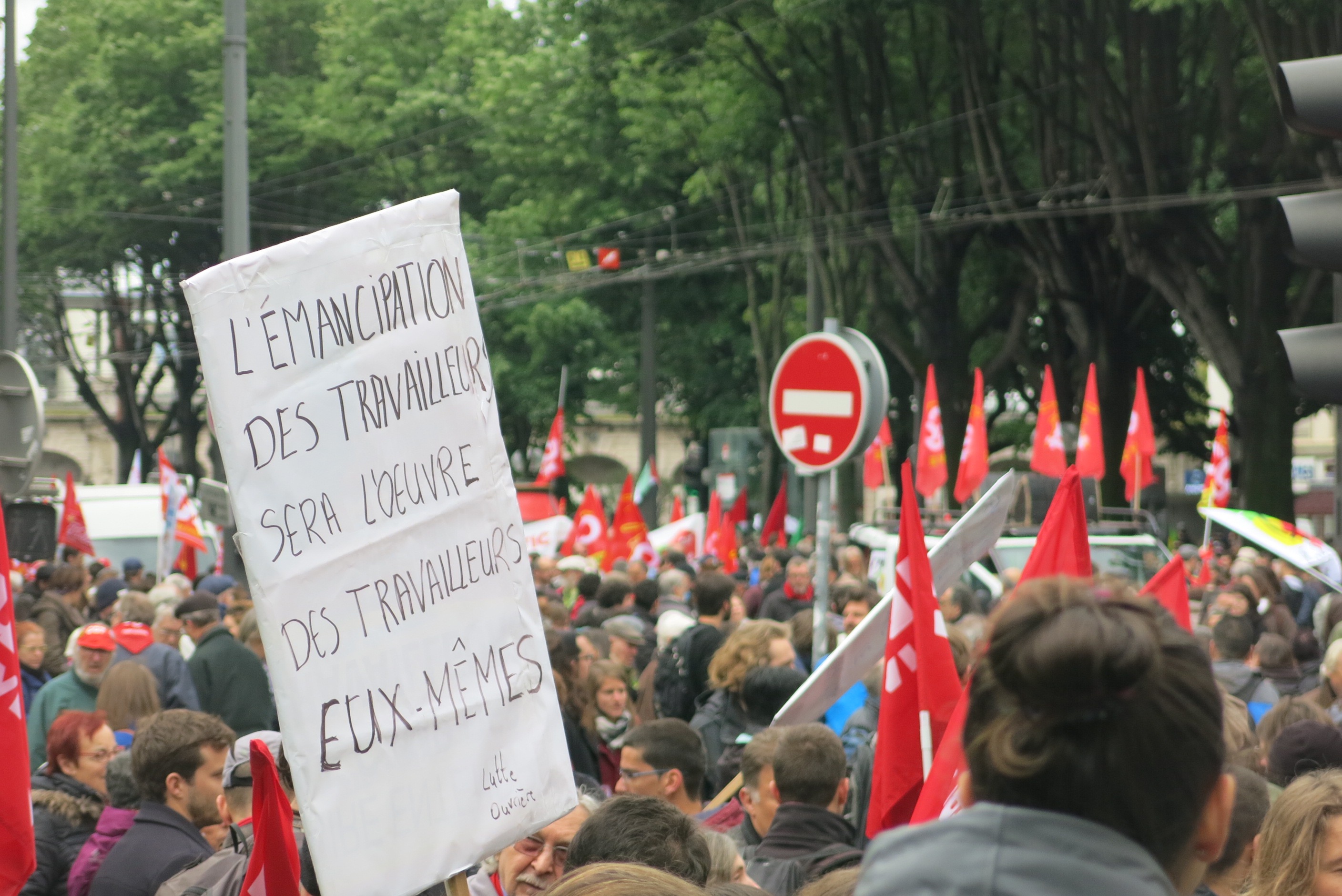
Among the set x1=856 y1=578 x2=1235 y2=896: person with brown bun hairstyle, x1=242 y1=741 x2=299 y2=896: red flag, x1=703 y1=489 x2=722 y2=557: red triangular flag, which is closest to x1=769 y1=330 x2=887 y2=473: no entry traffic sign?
x1=242 y1=741 x2=299 y2=896: red flag

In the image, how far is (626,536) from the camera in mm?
20469

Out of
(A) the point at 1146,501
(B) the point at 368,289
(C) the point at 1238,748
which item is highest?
(B) the point at 368,289

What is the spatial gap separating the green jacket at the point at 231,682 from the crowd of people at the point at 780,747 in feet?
0.05

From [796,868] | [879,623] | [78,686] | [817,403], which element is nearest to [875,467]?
[78,686]

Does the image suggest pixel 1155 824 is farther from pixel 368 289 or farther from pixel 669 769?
pixel 669 769

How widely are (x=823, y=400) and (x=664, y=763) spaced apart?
2.15 m

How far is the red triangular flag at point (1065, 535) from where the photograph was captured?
12.5 feet

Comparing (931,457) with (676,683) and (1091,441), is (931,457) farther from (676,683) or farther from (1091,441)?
(676,683)

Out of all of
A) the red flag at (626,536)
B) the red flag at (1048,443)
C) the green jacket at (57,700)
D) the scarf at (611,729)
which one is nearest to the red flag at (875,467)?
the red flag at (626,536)

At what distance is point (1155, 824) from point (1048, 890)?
0.45 ft

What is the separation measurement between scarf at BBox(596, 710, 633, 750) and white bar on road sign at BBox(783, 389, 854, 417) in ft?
4.96

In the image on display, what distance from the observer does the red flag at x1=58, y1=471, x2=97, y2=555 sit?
1858cm

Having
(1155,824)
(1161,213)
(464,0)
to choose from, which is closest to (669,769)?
(1155,824)

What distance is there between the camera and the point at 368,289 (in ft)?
10.5
